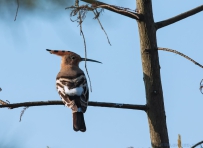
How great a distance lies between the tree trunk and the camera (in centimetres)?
306

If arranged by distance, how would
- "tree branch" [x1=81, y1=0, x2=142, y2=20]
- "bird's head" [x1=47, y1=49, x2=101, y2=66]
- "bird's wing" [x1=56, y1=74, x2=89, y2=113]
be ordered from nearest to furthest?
"tree branch" [x1=81, y1=0, x2=142, y2=20], "bird's wing" [x1=56, y1=74, x2=89, y2=113], "bird's head" [x1=47, y1=49, x2=101, y2=66]

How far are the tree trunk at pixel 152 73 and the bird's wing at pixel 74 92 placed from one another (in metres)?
1.24

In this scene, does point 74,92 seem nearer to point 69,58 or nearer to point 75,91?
point 75,91

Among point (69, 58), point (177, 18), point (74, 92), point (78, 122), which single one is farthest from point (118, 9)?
point (69, 58)

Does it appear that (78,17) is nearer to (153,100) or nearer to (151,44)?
(151,44)

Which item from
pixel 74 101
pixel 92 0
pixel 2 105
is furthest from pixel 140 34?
pixel 74 101

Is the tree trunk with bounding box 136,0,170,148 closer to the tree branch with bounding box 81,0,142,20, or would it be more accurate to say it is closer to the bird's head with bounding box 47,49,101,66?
the tree branch with bounding box 81,0,142,20

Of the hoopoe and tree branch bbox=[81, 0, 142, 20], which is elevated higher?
tree branch bbox=[81, 0, 142, 20]

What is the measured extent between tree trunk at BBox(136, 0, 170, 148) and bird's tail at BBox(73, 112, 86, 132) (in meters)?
1.40

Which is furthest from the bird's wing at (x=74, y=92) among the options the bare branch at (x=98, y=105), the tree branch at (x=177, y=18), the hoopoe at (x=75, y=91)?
the tree branch at (x=177, y=18)

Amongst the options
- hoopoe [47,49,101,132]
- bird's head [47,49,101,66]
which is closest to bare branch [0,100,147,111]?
hoopoe [47,49,101,132]

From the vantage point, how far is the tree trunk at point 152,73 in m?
3.06

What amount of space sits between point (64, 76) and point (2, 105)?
202 centimetres

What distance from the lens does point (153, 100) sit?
121 inches
